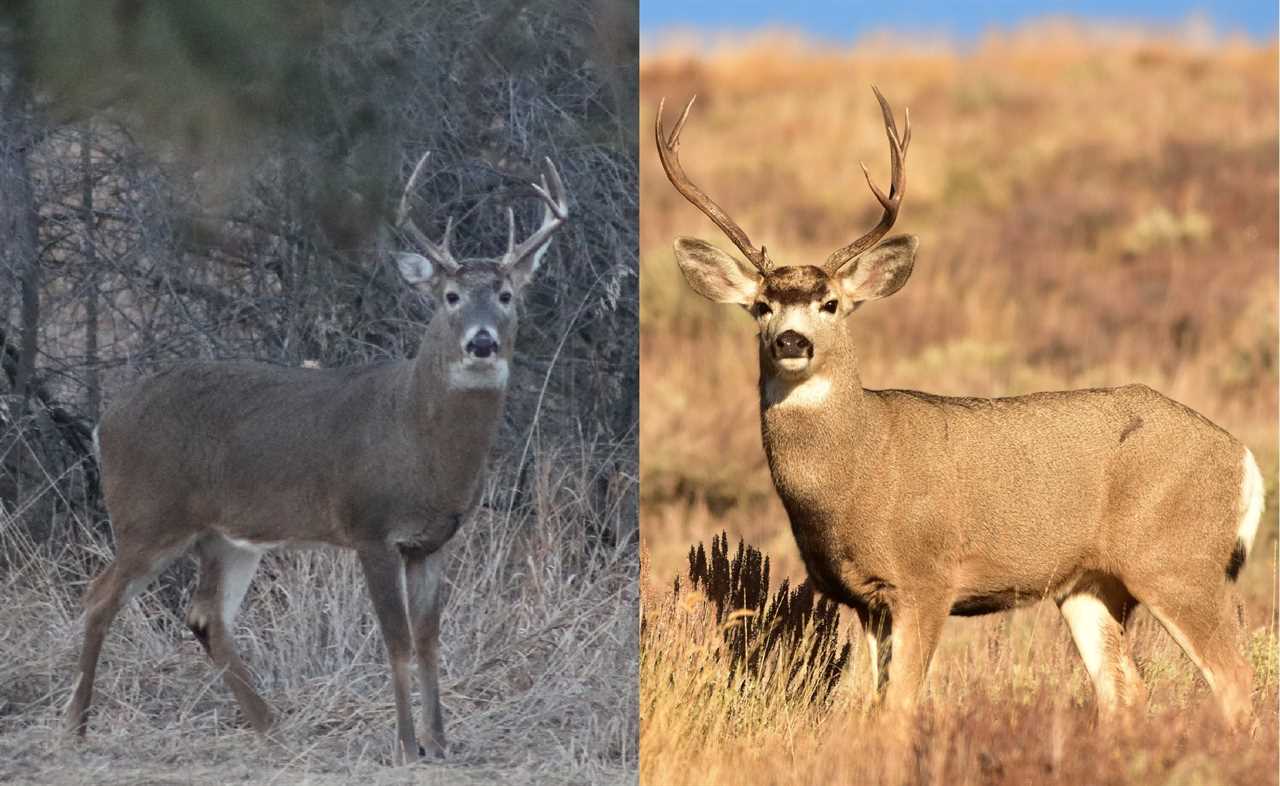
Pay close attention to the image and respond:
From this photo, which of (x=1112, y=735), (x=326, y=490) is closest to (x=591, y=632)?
(x=326, y=490)

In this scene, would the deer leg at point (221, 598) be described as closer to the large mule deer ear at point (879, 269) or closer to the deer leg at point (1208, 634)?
the large mule deer ear at point (879, 269)

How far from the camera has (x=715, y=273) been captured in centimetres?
594

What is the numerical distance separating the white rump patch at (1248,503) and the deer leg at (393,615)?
264cm

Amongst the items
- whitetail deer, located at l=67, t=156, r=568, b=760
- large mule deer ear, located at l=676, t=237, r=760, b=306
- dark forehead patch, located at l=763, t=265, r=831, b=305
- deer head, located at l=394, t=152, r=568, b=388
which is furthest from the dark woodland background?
dark forehead patch, located at l=763, t=265, r=831, b=305

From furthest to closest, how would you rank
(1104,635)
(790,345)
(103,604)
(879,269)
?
(103,604) → (1104,635) → (879,269) → (790,345)

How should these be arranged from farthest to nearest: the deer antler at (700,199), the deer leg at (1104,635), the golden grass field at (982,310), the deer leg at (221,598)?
the deer leg at (221,598)
the deer leg at (1104,635)
the deer antler at (700,199)
the golden grass field at (982,310)

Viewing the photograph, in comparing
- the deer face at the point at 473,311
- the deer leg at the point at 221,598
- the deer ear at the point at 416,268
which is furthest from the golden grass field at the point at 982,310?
the deer leg at the point at 221,598

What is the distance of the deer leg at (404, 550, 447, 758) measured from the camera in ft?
21.1

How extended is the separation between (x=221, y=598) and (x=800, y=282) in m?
2.50

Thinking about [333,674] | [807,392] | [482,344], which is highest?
[482,344]

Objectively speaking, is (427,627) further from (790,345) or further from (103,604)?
(790,345)

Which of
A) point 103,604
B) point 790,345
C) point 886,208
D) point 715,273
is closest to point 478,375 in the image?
point 715,273

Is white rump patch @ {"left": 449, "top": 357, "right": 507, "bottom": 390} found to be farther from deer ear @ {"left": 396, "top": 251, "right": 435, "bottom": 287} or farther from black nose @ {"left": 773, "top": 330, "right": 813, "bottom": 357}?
black nose @ {"left": 773, "top": 330, "right": 813, "bottom": 357}

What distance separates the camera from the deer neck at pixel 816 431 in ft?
18.7
